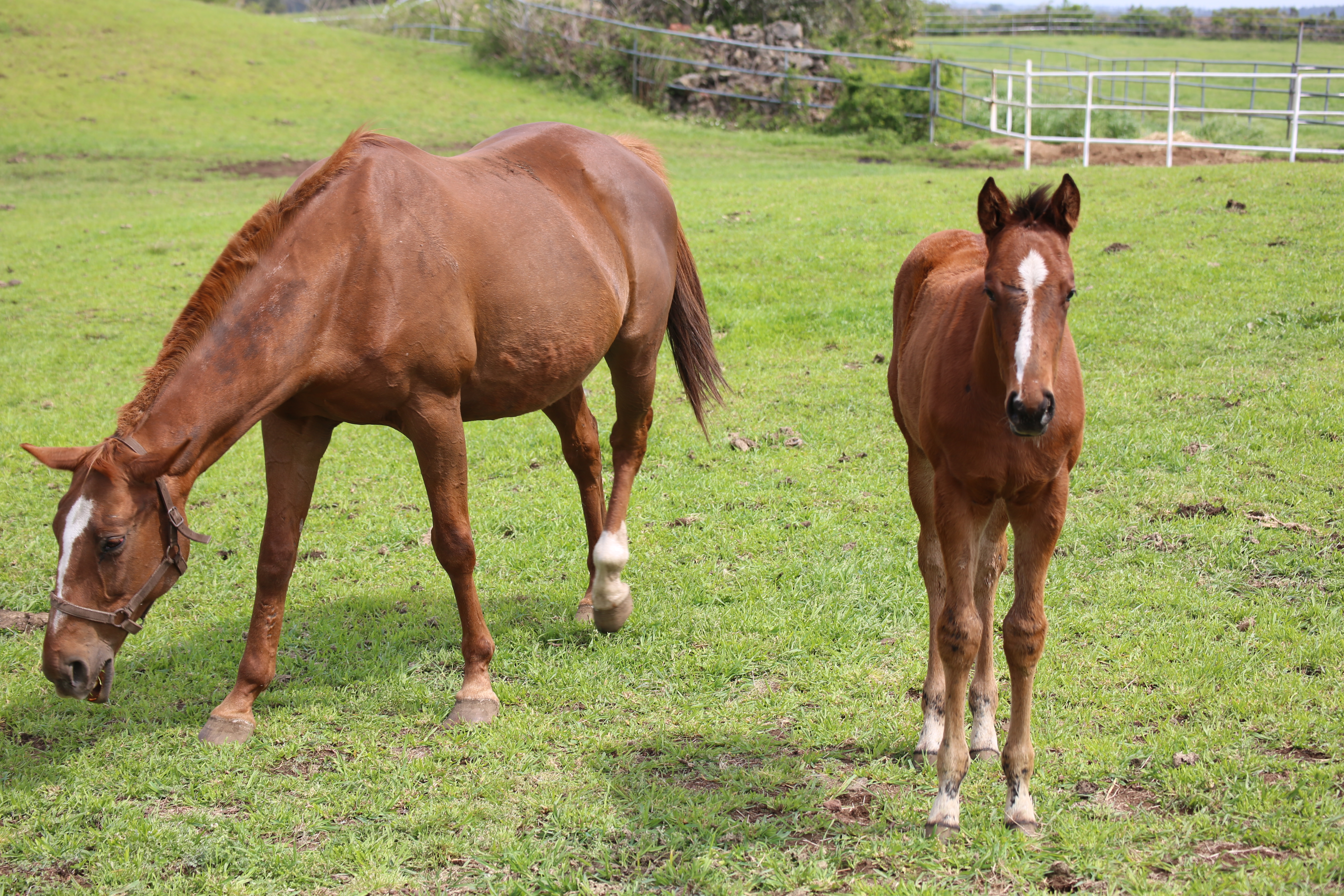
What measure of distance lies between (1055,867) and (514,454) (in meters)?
5.08

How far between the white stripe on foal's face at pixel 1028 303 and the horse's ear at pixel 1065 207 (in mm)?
156

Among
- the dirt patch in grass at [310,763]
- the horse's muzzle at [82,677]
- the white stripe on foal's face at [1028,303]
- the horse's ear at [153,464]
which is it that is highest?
the white stripe on foal's face at [1028,303]

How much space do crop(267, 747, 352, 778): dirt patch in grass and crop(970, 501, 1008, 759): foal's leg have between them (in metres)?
2.40

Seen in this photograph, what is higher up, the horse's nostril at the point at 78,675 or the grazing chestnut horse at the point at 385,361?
the grazing chestnut horse at the point at 385,361

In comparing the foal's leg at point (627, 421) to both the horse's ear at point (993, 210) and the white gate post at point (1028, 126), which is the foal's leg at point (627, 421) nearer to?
the horse's ear at point (993, 210)

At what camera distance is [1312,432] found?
6.32 m

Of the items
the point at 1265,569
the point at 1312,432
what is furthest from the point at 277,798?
the point at 1312,432

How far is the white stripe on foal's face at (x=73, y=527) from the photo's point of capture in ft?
11.6

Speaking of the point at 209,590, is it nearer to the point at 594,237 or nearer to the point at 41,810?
the point at 41,810

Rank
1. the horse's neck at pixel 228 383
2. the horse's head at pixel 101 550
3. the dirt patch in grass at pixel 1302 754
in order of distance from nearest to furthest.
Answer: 1. the dirt patch in grass at pixel 1302 754
2. the horse's head at pixel 101 550
3. the horse's neck at pixel 228 383

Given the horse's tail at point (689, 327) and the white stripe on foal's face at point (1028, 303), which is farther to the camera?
the horse's tail at point (689, 327)

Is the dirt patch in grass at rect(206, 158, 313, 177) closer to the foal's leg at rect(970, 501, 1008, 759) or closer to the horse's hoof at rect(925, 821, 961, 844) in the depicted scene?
the foal's leg at rect(970, 501, 1008, 759)

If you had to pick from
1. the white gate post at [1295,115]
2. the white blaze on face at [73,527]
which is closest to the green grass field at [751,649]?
the white blaze on face at [73,527]

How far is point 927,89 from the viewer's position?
21.7 metres
